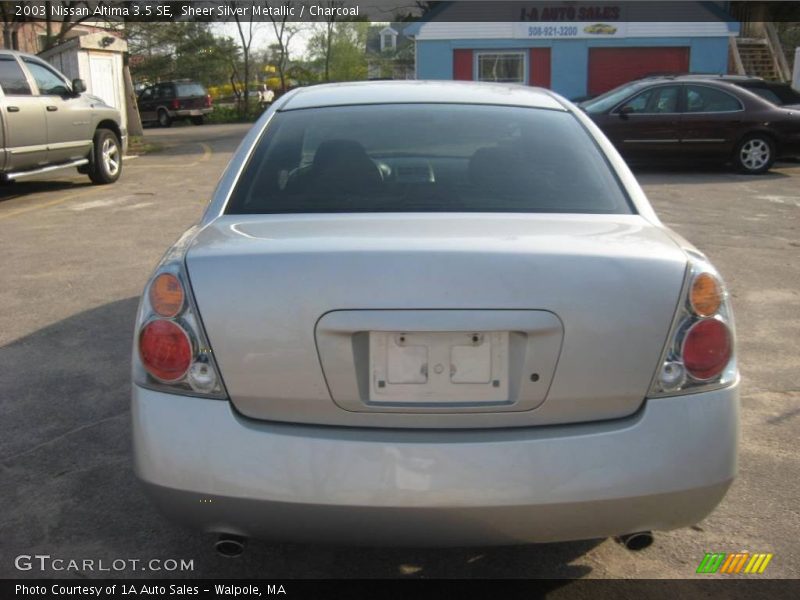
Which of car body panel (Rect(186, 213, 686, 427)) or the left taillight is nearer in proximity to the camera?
car body panel (Rect(186, 213, 686, 427))

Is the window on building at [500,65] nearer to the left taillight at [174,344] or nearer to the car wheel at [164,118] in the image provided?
the car wheel at [164,118]

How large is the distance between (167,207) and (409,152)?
7.92 m

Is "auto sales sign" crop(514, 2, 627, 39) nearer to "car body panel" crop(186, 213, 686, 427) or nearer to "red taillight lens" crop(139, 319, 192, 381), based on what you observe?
"car body panel" crop(186, 213, 686, 427)

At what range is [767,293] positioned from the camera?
653 centimetres

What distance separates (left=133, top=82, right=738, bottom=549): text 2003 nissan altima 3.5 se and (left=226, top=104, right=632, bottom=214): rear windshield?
45 cm

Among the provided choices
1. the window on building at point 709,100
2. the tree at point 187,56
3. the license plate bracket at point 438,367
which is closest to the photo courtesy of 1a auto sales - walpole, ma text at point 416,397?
the license plate bracket at point 438,367

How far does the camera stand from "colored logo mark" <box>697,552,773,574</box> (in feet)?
9.50

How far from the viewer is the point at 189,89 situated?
35.2 metres

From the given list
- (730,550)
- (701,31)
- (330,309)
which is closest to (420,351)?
(330,309)

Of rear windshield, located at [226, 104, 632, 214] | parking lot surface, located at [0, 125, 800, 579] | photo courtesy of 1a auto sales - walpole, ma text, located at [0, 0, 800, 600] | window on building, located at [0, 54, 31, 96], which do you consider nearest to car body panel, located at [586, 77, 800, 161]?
parking lot surface, located at [0, 125, 800, 579]

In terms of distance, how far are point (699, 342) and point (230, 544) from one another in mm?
1465

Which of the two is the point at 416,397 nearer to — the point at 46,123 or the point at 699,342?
the point at 699,342

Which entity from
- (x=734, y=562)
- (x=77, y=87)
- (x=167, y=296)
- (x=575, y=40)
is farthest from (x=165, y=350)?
(x=575, y=40)

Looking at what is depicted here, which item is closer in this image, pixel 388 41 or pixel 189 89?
pixel 189 89
